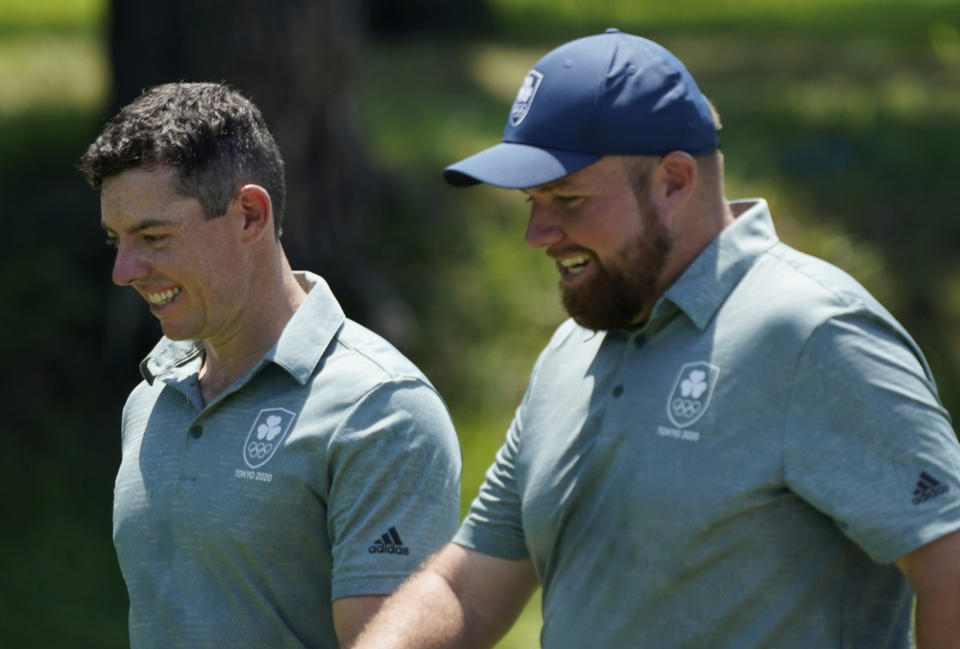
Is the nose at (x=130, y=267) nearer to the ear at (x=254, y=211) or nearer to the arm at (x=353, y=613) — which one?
the ear at (x=254, y=211)

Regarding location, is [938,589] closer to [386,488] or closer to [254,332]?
[386,488]

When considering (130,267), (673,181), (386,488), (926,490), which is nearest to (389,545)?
(386,488)

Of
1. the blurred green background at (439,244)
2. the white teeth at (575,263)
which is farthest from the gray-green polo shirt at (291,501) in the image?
the blurred green background at (439,244)

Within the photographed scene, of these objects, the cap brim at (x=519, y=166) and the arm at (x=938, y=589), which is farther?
the cap brim at (x=519, y=166)

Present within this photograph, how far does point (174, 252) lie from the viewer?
141 inches

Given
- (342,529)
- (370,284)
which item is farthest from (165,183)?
(370,284)

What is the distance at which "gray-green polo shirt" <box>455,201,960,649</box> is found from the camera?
118 inches

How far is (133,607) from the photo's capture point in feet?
11.8

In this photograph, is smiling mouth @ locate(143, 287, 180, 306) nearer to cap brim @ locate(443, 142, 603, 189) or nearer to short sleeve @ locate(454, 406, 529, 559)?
cap brim @ locate(443, 142, 603, 189)

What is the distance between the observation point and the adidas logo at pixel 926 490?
2.98 metres

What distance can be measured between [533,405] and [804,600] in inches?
29.1

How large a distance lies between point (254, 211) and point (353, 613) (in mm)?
854

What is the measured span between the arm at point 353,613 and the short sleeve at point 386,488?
2 cm

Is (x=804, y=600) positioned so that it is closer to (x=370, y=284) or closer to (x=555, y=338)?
(x=555, y=338)
